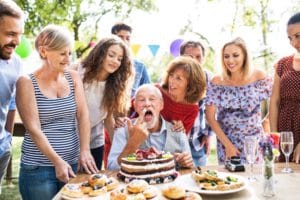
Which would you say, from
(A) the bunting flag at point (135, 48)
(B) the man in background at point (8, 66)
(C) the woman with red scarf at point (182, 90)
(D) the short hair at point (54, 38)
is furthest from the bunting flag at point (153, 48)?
(D) the short hair at point (54, 38)

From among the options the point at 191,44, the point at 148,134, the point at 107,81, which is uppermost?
the point at 191,44

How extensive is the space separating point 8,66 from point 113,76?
70 centimetres

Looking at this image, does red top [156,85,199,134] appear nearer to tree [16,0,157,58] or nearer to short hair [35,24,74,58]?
short hair [35,24,74,58]

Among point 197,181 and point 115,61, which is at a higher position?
point 115,61

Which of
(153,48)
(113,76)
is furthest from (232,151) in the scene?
(153,48)

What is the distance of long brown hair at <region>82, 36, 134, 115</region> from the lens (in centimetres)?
278

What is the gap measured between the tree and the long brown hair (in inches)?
247

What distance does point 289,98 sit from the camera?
2938 mm

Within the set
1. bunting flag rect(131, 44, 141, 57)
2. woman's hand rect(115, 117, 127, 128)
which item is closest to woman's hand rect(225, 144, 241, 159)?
woman's hand rect(115, 117, 127, 128)

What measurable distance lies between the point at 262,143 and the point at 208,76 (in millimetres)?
1541

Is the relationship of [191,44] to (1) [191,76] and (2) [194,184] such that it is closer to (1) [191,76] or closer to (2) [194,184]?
(1) [191,76]

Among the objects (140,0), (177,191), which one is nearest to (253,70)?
(177,191)

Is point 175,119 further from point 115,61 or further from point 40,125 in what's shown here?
point 40,125

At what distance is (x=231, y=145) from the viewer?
9.70 feet
